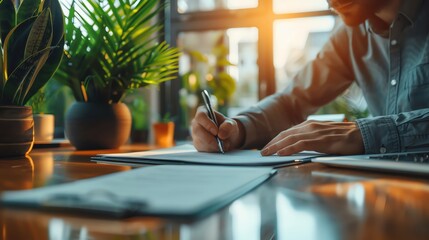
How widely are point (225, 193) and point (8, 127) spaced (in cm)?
67

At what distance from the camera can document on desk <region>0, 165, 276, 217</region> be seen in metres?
0.29

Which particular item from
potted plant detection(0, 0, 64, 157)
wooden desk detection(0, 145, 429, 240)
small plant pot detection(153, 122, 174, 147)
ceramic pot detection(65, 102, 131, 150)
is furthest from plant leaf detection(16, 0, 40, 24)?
small plant pot detection(153, 122, 174, 147)

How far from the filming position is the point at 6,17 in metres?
0.83

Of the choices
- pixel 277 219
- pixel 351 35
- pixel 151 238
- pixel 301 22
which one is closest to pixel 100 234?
pixel 151 238

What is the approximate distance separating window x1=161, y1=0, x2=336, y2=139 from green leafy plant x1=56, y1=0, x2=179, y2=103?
830mm

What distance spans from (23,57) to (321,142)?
0.64 meters

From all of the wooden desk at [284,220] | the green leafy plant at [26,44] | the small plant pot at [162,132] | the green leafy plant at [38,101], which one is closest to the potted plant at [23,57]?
the green leafy plant at [26,44]

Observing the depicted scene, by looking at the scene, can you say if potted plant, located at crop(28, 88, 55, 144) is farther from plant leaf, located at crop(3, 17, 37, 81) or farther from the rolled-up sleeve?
the rolled-up sleeve

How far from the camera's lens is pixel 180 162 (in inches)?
25.7

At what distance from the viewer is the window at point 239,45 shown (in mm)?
2002

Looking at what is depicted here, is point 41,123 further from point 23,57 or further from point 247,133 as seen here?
point 247,133

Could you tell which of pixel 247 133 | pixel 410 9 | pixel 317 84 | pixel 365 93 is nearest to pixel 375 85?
pixel 365 93

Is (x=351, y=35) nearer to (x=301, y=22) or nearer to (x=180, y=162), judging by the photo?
(x=301, y=22)

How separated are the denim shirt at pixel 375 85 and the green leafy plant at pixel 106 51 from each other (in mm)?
362
